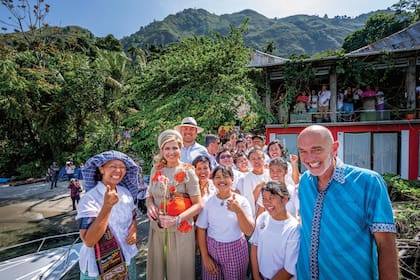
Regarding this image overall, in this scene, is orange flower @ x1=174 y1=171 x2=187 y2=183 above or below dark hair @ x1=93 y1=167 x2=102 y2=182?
below

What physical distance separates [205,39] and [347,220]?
750cm

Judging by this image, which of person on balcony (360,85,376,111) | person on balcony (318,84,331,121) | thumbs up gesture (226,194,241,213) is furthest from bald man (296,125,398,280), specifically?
person on balcony (360,85,376,111)

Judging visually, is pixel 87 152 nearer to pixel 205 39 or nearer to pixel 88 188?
pixel 205 39

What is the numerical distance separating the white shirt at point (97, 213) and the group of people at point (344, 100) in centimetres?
1184

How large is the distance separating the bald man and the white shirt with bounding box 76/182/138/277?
1529 millimetres

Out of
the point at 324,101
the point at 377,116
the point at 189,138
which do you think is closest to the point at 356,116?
the point at 377,116

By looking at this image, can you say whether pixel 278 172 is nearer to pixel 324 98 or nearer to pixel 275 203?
pixel 275 203

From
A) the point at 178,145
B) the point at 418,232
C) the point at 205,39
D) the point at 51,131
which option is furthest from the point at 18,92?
the point at 418,232

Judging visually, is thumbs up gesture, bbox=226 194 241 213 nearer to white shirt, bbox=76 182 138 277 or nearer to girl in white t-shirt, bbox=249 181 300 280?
girl in white t-shirt, bbox=249 181 300 280

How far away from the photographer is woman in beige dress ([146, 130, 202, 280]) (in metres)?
2.54

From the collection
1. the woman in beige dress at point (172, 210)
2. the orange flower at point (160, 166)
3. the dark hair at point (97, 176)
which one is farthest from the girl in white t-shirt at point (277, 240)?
the dark hair at point (97, 176)

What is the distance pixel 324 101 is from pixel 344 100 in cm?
99

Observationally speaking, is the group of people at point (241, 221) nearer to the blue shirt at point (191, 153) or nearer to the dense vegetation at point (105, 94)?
the blue shirt at point (191, 153)

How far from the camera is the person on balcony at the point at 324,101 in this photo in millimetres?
12406
